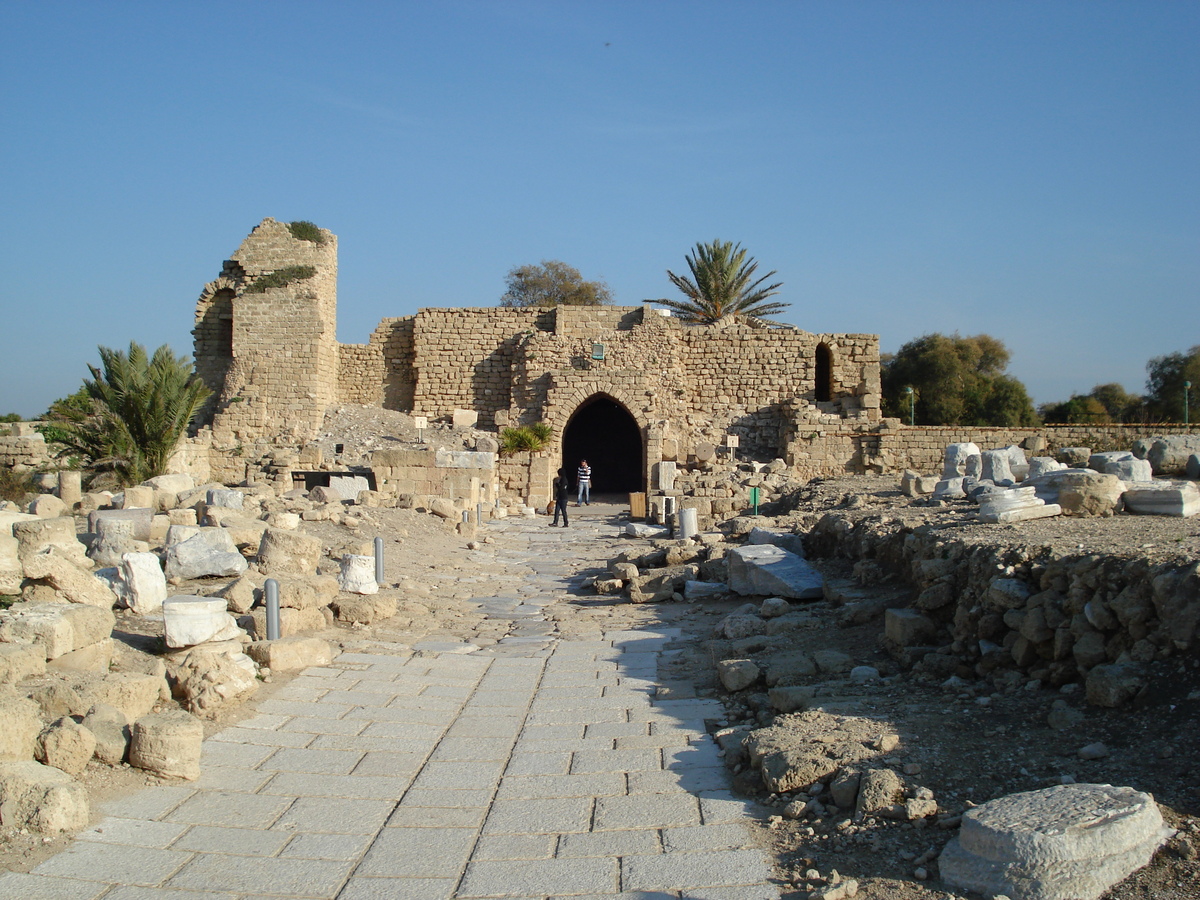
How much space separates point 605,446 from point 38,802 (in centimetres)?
2664

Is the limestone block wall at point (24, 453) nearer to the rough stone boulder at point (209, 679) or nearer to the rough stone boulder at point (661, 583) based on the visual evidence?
the rough stone boulder at point (661, 583)

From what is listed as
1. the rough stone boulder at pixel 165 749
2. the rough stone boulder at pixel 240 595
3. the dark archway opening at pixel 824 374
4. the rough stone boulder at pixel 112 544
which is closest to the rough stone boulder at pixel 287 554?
the rough stone boulder at pixel 240 595

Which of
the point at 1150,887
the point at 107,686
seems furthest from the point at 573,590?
the point at 1150,887

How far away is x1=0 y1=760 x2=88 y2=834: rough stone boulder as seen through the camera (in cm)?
352

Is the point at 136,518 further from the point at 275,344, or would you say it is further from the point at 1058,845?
the point at 275,344

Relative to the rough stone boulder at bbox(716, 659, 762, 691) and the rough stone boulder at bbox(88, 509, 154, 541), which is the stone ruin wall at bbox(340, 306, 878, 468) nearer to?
the rough stone boulder at bbox(88, 509, 154, 541)

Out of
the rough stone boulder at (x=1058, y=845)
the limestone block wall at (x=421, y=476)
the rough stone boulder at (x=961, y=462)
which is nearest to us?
the rough stone boulder at (x=1058, y=845)

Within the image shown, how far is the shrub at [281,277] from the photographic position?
24391 mm

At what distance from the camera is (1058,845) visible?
2803 millimetres

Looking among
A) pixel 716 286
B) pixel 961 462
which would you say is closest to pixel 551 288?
pixel 716 286

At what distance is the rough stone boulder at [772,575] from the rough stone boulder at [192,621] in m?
4.59

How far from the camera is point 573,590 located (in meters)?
10.3

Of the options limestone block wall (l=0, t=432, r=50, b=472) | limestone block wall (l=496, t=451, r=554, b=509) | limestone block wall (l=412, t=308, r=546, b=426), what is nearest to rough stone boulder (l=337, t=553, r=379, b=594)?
limestone block wall (l=0, t=432, r=50, b=472)

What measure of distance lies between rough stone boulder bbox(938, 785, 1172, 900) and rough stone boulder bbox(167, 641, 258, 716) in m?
3.94
